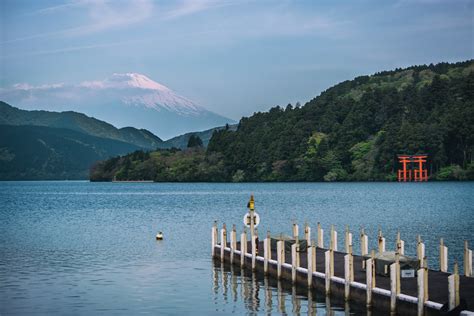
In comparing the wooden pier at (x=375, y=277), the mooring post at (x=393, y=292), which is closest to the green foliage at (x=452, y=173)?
the wooden pier at (x=375, y=277)

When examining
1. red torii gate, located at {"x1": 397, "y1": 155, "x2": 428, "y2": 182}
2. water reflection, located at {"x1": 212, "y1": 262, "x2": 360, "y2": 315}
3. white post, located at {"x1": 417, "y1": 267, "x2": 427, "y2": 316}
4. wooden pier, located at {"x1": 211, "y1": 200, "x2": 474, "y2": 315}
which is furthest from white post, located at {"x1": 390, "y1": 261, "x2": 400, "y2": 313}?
red torii gate, located at {"x1": 397, "y1": 155, "x2": 428, "y2": 182}

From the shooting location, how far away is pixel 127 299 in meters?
34.1

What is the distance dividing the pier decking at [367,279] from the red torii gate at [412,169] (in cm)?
14416

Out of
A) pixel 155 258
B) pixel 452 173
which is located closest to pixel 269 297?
pixel 155 258

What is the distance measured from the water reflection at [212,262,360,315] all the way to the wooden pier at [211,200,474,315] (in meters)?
0.43

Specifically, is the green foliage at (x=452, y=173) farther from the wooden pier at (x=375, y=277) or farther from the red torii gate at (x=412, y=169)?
the wooden pier at (x=375, y=277)

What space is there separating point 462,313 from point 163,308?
12.9m

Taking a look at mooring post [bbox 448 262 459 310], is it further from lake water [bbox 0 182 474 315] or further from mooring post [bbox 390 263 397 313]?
lake water [bbox 0 182 474 315]

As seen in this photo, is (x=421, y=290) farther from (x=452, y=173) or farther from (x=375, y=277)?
(x=452, y=173)

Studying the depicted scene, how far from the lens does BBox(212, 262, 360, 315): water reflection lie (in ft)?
101

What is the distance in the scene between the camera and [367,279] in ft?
94.0

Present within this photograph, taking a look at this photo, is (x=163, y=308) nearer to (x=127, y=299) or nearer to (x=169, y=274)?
(x=127, y=299)

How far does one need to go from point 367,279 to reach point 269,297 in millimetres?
6134

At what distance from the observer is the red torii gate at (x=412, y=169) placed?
182125mm
